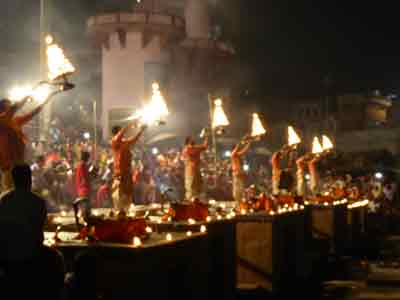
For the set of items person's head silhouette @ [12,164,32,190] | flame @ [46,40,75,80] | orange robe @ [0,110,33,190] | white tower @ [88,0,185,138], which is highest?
white tower @ [88,0,185,138]

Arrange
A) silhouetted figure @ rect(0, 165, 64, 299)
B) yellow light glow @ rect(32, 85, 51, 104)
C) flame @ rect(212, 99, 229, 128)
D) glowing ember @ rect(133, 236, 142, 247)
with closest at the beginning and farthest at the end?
silhouetted figure @ rect(0, 165, 64, 299)
glowing ember @ rect(133, 236, 142, 247)
yellow light glow @ rect(32, 85, 51, 104)
flame @ rect(212, 99, 229, 128)

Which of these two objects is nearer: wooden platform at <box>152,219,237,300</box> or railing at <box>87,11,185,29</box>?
wooden platform at <box>152,219,237,300</box>

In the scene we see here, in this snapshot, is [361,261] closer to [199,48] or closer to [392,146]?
[199,48]

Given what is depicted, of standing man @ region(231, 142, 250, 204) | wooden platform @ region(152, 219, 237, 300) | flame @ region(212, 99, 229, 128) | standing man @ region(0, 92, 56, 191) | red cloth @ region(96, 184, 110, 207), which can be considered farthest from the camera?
red cloth @ region(96, 184, 110, 207)

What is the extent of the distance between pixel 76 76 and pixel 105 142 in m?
9.81

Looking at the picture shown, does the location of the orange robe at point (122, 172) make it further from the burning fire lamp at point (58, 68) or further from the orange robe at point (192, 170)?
the burning fire lamp at point (58, 68)

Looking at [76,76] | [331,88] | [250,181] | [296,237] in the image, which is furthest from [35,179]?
[331,88]

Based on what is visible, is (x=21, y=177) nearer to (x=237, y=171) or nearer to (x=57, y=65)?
(x=57, y=65)

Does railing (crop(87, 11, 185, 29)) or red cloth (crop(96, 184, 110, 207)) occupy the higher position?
railing (crop(87, 11, 185, 29))

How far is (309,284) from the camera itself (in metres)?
15.4

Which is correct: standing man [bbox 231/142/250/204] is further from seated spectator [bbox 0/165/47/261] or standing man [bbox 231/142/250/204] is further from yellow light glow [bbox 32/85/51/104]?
seated spectator [bbox 0/165/47/261]

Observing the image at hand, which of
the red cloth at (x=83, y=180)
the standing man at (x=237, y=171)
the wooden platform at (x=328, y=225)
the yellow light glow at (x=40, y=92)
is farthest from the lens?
the standing man at (x=237, y=171)

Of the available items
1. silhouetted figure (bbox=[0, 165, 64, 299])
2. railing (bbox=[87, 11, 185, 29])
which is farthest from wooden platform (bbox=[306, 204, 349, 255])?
railing (bbox=[87, 11, 185, 29])

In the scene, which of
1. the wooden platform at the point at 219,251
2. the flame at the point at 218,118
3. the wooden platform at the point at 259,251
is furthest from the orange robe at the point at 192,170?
the wooden platform at the point at 219,251
